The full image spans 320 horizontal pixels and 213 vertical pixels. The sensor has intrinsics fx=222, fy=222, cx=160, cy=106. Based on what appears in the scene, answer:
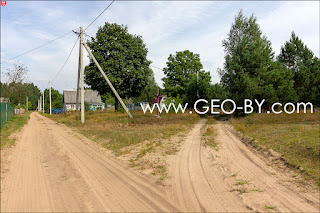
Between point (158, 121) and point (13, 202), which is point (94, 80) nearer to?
point (158, 121)

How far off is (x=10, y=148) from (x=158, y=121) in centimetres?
1524

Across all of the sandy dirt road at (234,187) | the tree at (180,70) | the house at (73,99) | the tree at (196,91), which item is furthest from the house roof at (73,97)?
the sandy dirt road at (234,187)

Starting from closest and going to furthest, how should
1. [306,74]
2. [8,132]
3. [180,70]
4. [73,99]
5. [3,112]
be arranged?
[8,132] < [3,112] < [306,74] < [180,70] < [73,99]

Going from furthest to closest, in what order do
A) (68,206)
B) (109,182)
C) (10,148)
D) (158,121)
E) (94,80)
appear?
(94,80) < (158,121) < (10,148) < (109,182) < (68,206)

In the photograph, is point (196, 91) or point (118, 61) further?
point (196, 91)

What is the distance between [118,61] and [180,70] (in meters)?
20.6

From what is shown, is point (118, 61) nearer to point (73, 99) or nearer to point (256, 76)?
point (256, 76)

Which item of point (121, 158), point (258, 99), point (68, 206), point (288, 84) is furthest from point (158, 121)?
point (68, 206)

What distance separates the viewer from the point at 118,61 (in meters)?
33.3

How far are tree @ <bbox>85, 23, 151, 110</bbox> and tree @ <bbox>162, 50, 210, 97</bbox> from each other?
51.7 feet

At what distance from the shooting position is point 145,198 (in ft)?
16.3

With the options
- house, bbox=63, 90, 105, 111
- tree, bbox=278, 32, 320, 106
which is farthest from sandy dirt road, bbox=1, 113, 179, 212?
house, bbox=63, 90, 105, 111

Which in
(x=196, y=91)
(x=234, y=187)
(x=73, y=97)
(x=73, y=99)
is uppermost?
(x=73, y=97)

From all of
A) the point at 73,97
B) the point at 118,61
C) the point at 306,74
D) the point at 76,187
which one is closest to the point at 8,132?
the point at 76,187
